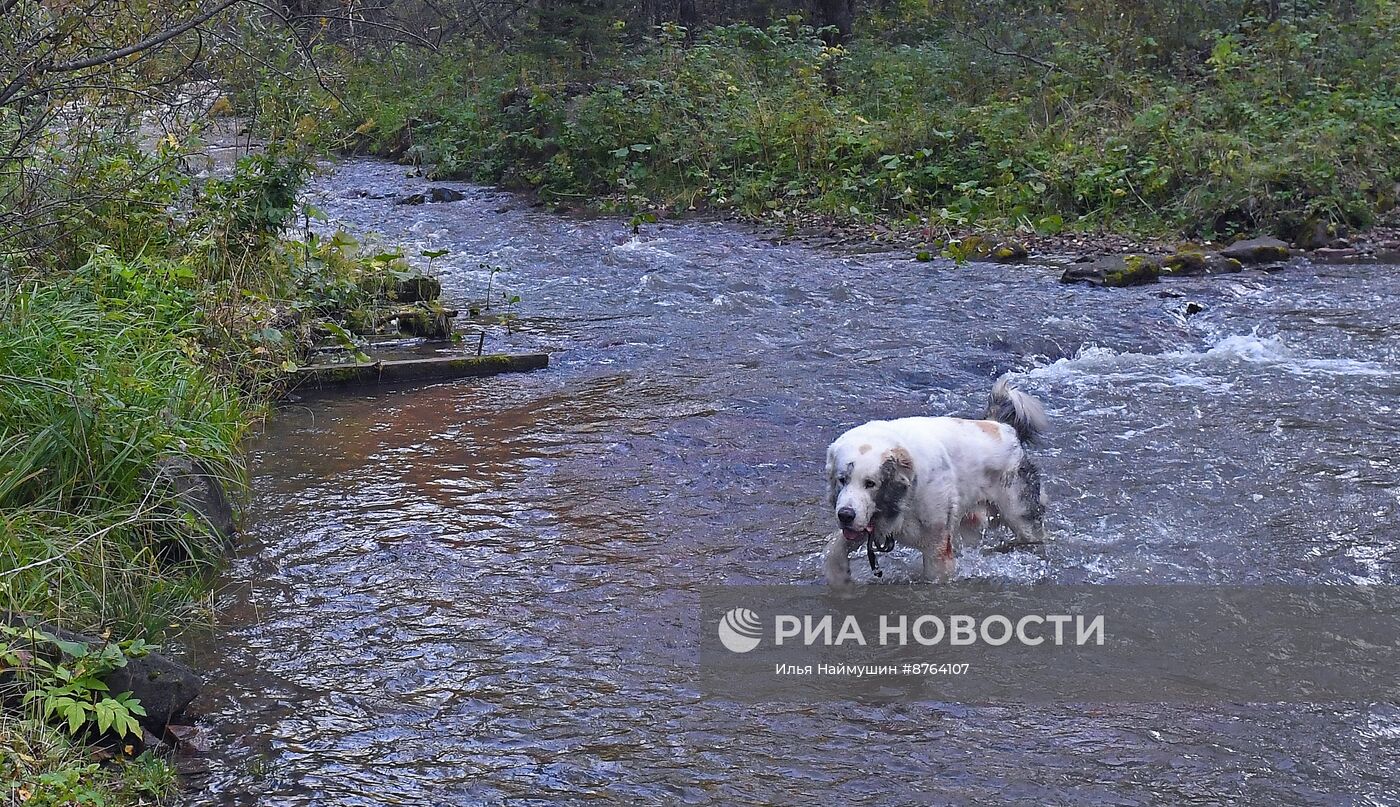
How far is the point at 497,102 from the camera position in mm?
23719

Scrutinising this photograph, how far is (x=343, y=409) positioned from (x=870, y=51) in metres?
16.2

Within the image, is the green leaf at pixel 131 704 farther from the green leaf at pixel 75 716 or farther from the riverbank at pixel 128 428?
the green leaf at pixel 75 716

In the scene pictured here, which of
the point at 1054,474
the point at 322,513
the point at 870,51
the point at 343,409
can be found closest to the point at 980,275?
the point at 1054,474

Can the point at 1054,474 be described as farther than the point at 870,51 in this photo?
No

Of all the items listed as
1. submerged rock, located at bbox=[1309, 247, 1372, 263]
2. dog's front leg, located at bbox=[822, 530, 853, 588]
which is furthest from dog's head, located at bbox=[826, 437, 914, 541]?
submerged rock, located at bbox=[1309, 247, 1372, 263]

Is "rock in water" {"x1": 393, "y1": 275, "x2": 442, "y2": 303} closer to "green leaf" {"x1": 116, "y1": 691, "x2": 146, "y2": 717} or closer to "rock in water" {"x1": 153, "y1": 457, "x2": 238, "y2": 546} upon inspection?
"rock in water" {"x1": 153, "y1": 457, "x2": 238, "y2": 546}

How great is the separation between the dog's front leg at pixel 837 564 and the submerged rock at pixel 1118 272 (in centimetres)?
757

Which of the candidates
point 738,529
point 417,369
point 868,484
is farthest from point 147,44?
point 417,369

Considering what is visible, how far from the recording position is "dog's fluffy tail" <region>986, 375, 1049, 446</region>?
6.44 m

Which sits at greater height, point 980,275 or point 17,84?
point 17,84

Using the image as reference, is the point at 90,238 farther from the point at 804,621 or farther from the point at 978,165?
the point at 978,165

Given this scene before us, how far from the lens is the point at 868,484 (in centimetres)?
548

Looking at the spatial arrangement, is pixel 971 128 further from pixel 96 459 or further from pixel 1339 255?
pixel 96 459

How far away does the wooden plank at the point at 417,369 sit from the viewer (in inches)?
382
